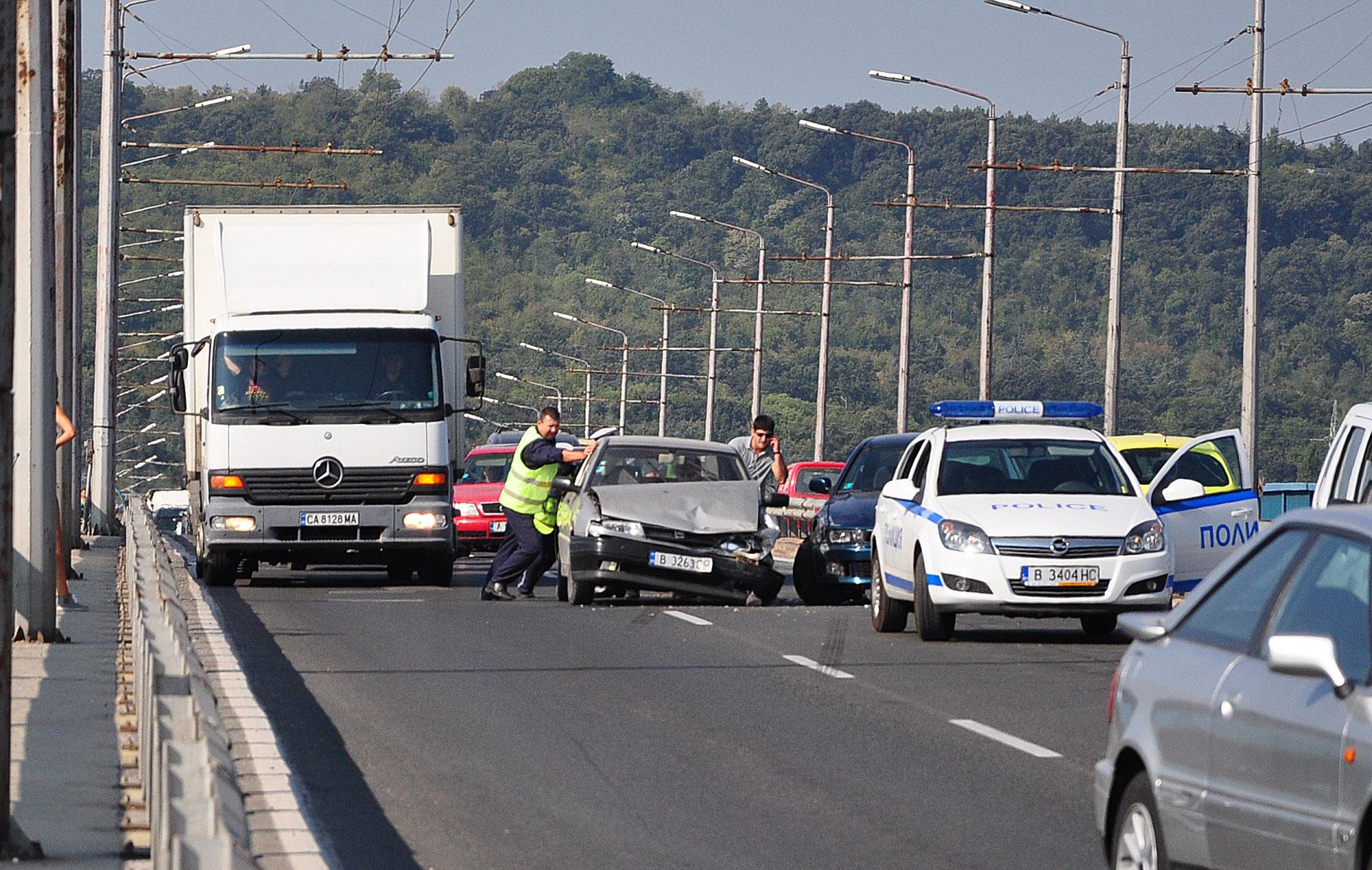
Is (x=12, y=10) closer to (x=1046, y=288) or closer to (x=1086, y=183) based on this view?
(x=1086, y=183)

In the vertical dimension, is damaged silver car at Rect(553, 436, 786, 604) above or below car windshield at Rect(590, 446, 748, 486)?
below

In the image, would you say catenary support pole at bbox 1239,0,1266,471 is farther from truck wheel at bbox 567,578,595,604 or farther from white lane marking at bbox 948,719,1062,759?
white lane marking at bbox 948,719,1062,759

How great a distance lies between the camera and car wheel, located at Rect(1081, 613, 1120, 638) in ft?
60.3

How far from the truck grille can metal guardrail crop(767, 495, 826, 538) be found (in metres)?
Answer: 4.18

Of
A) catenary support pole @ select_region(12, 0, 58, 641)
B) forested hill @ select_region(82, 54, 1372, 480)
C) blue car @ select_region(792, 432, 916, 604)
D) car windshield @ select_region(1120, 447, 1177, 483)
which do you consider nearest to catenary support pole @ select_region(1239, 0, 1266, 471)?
car windshield @ select_region(1120, 447, 1177, 483)

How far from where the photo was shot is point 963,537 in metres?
16.8

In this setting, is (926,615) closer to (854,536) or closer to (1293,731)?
(854,536)

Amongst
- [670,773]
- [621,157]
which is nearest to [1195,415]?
[621,157]

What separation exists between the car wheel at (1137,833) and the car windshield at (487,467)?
3051 cm

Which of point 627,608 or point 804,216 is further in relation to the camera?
point 804,216

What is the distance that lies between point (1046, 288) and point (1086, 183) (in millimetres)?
12607

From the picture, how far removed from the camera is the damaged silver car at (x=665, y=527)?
69.7 ft

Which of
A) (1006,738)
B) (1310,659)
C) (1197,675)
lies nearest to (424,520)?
(1006,738)

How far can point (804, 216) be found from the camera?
12269 centimetres
